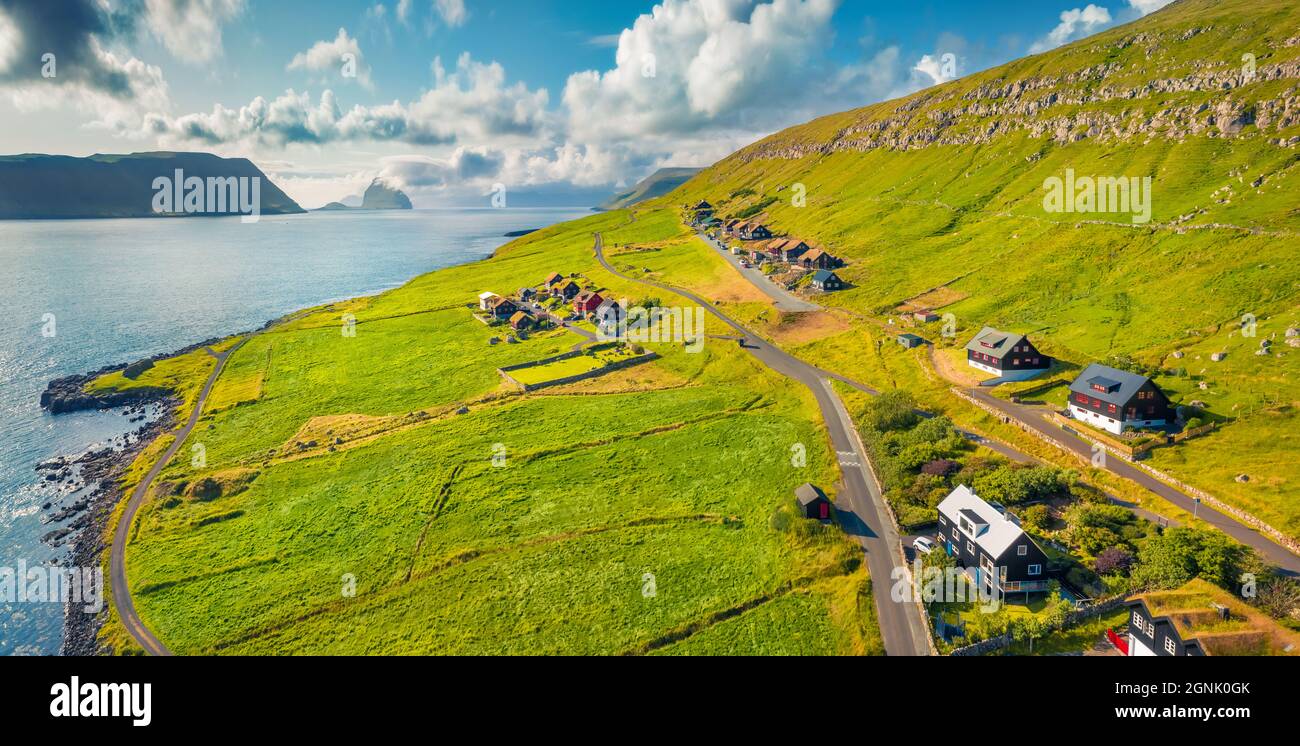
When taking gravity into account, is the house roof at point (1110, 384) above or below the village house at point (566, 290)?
below

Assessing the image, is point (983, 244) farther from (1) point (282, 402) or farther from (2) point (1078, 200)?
(1) point (282, 402)

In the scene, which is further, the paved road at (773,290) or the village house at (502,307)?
the village house at (502,307)

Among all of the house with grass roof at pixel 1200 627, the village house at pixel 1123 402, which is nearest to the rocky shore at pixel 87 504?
the house with grass roof at pixel 1200 627

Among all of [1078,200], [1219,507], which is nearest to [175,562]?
[1219,507]

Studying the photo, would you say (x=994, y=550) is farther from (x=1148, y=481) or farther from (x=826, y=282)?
(x=826, y=282)

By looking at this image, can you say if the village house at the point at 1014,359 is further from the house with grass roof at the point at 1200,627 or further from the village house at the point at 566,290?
the village house at the point at 566,290

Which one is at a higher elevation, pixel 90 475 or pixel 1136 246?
pixel 1136 246

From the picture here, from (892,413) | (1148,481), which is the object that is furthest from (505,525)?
(1148,481)
